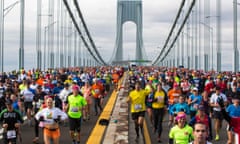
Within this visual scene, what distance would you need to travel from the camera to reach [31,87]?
21359mm

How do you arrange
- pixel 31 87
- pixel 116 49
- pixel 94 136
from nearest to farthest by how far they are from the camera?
pixel 94 136, pixel 31 87, pixel 116 49

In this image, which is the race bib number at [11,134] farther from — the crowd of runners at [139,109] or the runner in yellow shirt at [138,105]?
the runner in yellow shirt at [138,105]

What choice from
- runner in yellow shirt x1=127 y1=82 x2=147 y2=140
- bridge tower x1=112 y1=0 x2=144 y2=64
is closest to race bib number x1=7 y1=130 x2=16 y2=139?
runner in yellow shirt x1=127 y1=82 x2=147 y2=140

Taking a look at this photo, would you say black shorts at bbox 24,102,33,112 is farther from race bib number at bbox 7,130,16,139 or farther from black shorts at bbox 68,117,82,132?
race bib number at bbox 7,130,16,139

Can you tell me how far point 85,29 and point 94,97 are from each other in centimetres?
8707

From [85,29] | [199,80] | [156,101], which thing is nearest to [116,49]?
[85,29]

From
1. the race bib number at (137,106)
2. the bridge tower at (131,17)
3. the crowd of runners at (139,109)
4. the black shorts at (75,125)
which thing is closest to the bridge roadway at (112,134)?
the crowd of runners at (139,109)

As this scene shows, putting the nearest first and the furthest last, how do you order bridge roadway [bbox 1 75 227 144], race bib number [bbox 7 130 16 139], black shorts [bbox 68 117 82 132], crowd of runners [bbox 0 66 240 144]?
crowd of runners [bbox 0 66 240 144], race bib number [bbox 7 130 16 139], black shorts [bbox 68 117 82 132], bridge roadway [bbox 1 75 227 144]

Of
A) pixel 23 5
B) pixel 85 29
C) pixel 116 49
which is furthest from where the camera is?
pixel 116 49

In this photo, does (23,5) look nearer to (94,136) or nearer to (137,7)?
(94,136)

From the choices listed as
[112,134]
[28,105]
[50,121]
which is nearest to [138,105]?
[112,134]

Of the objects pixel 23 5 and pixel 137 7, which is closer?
pixel 23 5

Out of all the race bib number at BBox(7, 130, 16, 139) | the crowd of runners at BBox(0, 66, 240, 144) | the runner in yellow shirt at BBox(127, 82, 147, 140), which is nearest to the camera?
the crowd of runners at BBox(0, 66, 240, 144)

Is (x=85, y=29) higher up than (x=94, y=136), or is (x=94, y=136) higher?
(x=85, y=29)
